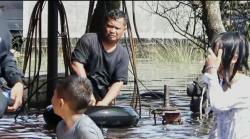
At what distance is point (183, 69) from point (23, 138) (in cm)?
1098

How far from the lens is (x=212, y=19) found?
11.7 metres

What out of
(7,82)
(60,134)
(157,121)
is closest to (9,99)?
(7,82)

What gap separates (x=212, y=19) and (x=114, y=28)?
14.5 feet

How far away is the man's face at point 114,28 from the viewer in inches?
295

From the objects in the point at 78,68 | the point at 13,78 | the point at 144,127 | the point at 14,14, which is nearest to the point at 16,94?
the point at 13,78

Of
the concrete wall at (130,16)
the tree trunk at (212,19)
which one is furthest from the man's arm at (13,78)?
the concrete wall at (130,16)

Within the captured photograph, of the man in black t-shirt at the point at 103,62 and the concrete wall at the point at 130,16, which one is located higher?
the concrete wall at the point at 130,16

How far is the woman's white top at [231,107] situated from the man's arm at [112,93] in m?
2.60

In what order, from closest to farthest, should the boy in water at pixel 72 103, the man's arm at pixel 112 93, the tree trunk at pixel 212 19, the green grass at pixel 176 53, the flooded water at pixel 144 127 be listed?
1. the boy in water at pixel 72 103
2. the man's arm at pixel 112 93
3. the flooded water at pixel 144 127
4. the tree trunk at pixel 212 19
5. the green grass at pixel 176 53

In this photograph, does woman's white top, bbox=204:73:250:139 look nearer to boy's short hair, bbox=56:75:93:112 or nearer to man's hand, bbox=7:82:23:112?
boy's short hair, bbox=56:75:93:112

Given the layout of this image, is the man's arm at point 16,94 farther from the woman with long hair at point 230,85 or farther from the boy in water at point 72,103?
the woman with long hair at point 230,85

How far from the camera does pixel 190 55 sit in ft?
65.9

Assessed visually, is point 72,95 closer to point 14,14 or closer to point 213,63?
point 213,63

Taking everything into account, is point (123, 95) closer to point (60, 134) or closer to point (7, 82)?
point (7, 82)
